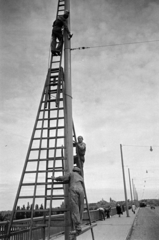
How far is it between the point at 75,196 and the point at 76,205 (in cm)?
22

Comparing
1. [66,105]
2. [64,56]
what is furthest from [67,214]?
[64,56]

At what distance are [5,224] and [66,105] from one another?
4438mm

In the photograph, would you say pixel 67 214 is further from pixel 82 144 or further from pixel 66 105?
pixel 66 105

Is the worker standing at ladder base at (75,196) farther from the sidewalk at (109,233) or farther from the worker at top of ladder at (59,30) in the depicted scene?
the sidewalk at (109,233)

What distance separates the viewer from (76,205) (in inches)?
246

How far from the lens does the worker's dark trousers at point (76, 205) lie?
611cm

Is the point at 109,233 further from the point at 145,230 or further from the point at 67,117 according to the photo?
the point at 67,117

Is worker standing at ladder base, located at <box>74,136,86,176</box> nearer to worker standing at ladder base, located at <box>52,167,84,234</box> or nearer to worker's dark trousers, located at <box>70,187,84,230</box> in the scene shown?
worker standing at ladder base, located at <box>52,167,84,234</box>

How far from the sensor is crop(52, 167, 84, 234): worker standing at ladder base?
6.14 metres

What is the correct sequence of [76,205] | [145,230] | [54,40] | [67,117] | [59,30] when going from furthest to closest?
[145,230], [54,40], [59,30], [67,117], [76,205]

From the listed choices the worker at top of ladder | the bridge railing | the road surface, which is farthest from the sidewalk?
the worker at top of ladder

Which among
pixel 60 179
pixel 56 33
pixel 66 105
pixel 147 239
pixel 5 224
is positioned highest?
pixel 56 33

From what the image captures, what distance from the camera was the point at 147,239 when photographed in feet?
41.7

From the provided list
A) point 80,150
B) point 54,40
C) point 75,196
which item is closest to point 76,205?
point 75,196
